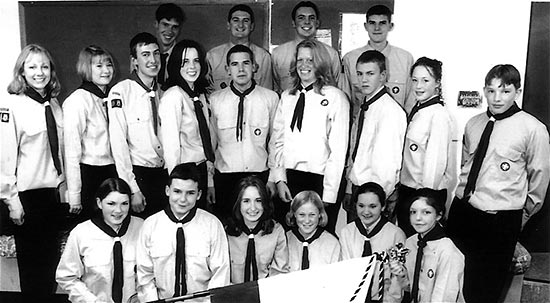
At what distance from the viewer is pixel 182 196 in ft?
7.88

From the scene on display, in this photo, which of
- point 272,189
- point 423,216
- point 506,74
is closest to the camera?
point 506,74

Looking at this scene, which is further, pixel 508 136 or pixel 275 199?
pixel 275 199

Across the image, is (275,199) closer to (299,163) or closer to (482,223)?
(299,163)

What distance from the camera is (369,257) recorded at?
2428 millimetres

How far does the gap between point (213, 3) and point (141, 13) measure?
29 centimetres

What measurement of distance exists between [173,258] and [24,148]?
28.8 inches

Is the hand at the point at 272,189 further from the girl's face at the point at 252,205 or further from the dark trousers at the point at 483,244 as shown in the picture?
the dark trousers at the point at 483,244

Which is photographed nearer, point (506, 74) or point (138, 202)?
point (506, 74)

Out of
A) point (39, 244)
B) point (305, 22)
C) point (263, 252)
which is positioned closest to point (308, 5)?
point (305, 22)

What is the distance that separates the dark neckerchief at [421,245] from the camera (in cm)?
239

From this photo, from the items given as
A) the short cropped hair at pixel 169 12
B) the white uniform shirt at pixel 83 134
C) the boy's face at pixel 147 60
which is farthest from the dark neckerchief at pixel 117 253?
the short cropped hair at pixel 169 12

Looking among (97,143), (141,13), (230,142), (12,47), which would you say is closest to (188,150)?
(230,142)

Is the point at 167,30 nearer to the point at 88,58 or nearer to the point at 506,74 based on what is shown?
the point at 88,58

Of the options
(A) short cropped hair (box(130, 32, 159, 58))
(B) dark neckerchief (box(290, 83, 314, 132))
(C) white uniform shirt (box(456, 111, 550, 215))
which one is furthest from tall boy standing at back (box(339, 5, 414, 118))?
(A) short cropped hair (box(130, 32, 159, 58))
